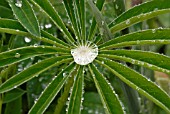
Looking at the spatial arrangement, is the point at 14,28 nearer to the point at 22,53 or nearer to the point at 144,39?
the point at 22,53

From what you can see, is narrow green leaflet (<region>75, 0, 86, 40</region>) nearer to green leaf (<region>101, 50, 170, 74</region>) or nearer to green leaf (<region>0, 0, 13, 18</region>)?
green leaf (<region>101, 50, 170, 74</region>)

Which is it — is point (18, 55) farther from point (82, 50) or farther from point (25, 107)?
point (25, 107)

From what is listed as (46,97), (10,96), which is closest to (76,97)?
(46,97)

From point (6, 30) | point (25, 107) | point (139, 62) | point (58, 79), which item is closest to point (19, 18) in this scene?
point (6, 30)

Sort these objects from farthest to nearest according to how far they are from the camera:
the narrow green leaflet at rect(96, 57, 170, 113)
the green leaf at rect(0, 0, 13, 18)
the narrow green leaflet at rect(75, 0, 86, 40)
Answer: the green leaf at rect(0, 0, 13, 18), the narrow green leaflet at rect(75, 0, 86, 40), the narrow green leaflet at rect(96, 57, 170, 113)

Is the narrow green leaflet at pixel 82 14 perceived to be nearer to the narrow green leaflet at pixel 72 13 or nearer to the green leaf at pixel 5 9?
the narrow green leaflet at pixel 72 13

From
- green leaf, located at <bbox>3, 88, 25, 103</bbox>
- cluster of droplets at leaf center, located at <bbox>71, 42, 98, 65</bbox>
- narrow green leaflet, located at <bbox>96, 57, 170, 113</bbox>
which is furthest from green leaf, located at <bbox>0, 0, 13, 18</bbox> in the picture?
narrow green leaflet, located at <bbox>96, 57, 170, 113</bbox>

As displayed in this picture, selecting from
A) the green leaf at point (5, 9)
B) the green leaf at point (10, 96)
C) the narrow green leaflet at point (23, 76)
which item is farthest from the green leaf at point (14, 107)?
the narrow green leaflet at point (23, 76)
